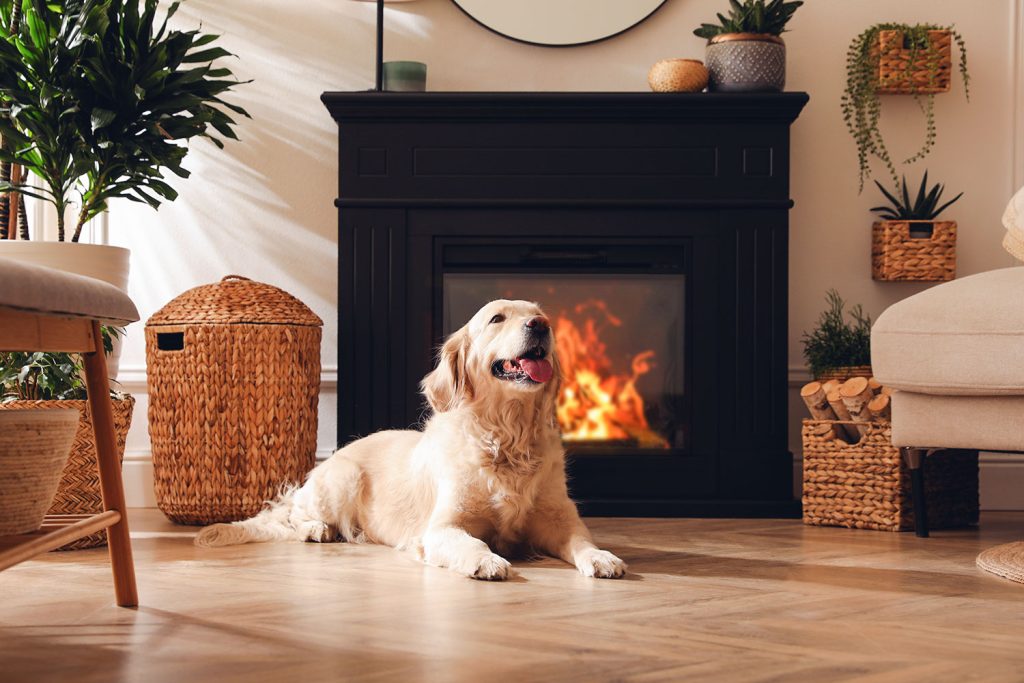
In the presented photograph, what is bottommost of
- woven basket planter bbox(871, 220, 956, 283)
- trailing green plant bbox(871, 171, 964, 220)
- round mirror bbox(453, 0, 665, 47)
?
woven basket planter bbox(871, 220, 956, 283)

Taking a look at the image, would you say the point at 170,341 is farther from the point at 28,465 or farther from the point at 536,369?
the point at 28,465

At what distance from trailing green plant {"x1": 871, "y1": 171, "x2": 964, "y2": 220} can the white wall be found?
8 cm

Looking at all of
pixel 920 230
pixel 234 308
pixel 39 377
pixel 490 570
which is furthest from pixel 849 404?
pixel 39 377

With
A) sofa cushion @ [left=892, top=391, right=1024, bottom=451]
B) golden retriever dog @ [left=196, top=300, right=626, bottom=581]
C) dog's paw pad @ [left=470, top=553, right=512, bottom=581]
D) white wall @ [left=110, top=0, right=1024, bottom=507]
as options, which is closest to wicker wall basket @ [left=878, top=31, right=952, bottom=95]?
white wall @ [left=110, top=0, right=1024, bottom=507]

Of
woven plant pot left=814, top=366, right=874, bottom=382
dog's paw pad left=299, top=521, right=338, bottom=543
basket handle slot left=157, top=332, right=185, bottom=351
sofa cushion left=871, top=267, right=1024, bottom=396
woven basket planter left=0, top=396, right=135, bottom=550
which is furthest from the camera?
woven plant pot left=814, top=366, right=874, bottom=382

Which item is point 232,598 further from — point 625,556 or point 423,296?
point 423,296

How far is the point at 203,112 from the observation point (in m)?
3.00

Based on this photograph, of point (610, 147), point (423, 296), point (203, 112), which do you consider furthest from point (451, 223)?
point (203, 112)

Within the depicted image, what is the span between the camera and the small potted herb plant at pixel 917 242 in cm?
352

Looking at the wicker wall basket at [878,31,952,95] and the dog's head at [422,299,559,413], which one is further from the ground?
the wicker wall basket at [878,31,952,95]

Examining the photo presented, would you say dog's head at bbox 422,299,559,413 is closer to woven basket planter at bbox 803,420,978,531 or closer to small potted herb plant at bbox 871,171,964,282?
woven basket planter at bbox 803,420,978,531

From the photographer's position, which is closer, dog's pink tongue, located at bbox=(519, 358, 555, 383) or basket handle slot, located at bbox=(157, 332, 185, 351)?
dog's pink tongue, located at bbox=(519, 358, 555, 383)

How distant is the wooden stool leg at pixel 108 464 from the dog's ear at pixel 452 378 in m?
0.86

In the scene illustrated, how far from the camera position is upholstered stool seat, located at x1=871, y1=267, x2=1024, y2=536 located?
2.47 meters
